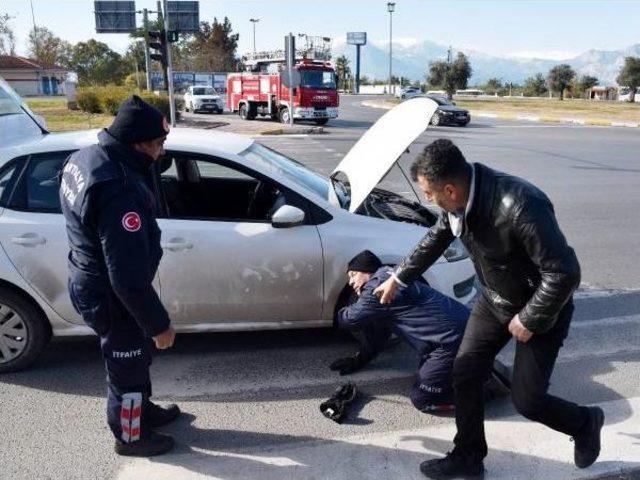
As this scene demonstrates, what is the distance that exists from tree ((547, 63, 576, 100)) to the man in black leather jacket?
2669 inches

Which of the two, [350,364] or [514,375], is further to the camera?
[350,364]

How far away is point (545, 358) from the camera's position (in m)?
2.49

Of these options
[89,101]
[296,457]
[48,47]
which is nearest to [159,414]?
[296,457]

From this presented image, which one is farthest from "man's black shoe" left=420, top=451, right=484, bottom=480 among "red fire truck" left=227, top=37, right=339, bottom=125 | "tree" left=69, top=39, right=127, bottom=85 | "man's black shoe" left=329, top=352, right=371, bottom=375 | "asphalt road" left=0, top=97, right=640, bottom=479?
"tree" left=69, top=39, right=127, bottom=85

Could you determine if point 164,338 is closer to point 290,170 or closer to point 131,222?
point 131,222

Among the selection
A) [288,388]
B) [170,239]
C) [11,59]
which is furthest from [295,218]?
[11,59]

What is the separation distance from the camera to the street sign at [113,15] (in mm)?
25047

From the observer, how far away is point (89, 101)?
31.2m

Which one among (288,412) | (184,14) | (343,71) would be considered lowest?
(288,412)

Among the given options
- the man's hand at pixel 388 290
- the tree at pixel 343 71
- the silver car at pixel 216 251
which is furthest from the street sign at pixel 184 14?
the tree at pixel 343 71

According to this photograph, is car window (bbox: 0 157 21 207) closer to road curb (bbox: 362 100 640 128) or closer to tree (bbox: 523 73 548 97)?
road curb (bbox: 362 100 640 128)

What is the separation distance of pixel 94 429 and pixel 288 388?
44.9 inches

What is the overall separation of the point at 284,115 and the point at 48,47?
224 ft

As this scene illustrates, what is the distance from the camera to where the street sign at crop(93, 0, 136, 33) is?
986 inches
